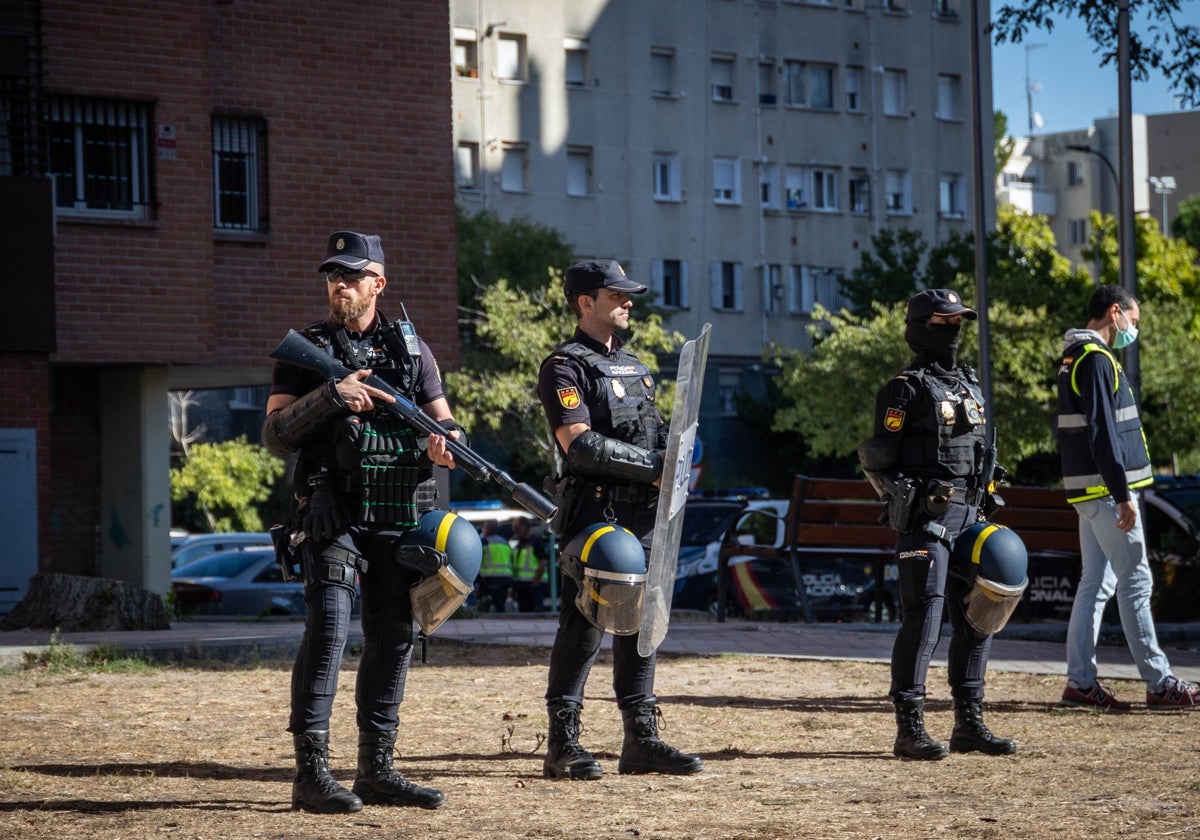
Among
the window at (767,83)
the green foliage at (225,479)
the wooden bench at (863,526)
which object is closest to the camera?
the wooden bench at (863,526)

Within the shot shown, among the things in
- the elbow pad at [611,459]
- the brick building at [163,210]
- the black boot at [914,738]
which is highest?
the brick building at [163,210]

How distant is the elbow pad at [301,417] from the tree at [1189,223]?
73.3 m

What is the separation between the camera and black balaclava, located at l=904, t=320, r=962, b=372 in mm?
7954

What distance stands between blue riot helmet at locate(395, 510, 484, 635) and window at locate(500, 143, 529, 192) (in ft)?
156

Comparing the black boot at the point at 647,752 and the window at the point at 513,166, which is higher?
the window at the point at 513,166

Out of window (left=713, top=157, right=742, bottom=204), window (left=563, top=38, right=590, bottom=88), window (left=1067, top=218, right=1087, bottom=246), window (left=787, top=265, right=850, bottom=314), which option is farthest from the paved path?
window (left=1067, top=218, right=1087, bottom=246)

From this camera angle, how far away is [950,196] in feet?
201

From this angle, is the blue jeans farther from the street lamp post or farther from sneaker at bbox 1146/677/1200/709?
the street lamp post

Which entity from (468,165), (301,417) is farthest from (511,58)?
(301,417)

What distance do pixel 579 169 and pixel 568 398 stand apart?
48.3 m

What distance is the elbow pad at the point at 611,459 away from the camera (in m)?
6.82

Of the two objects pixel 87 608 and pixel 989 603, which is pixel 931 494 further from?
pixel 87 608

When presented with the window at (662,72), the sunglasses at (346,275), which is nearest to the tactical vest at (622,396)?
the sunglasses at (346,275)

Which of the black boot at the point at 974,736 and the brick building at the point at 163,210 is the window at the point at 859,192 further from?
the black boot at the point at 974,736
